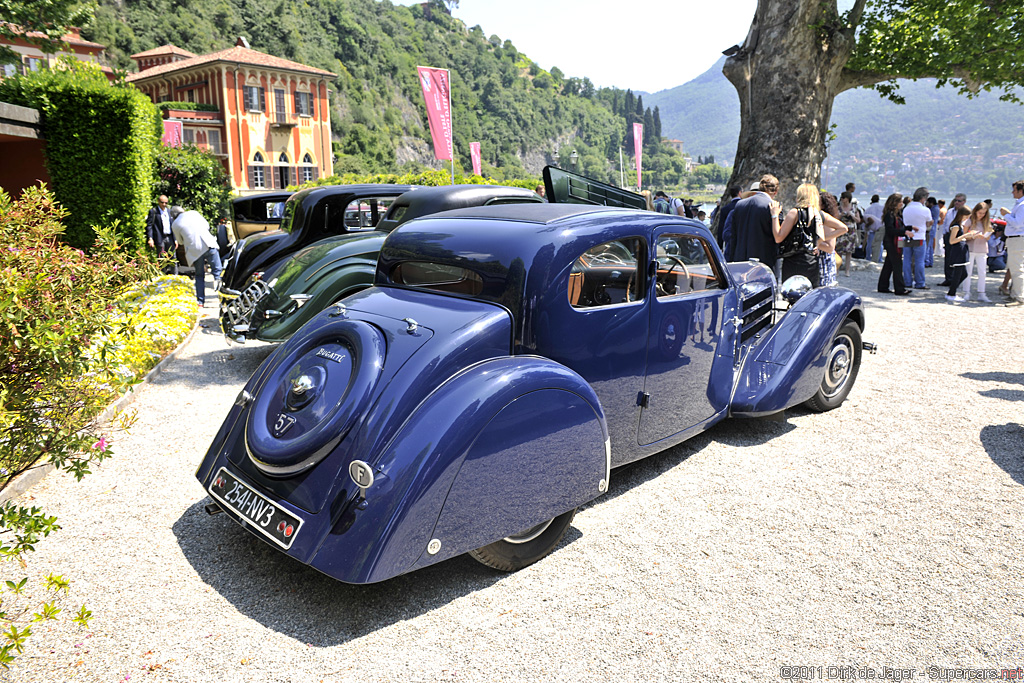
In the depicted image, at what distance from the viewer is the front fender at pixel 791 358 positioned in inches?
194

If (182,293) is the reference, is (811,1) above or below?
above

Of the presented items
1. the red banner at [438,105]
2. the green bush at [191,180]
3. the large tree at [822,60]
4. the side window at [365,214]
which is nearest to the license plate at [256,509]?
the side window at [365,214]

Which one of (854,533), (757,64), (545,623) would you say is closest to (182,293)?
(545,623)

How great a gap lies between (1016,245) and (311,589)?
12.1 m

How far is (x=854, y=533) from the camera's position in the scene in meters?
3.83

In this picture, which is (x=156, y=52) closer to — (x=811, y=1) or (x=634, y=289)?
(x=811, y=1)

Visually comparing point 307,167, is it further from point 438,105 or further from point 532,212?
point 532,212

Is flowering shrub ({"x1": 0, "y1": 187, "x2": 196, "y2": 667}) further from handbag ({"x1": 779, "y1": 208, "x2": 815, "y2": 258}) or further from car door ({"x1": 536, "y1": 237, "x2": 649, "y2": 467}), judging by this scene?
handbag ({"x1": 779, "y1": 208, "x2": 815, "y2": 258})

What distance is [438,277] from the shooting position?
13.0ft

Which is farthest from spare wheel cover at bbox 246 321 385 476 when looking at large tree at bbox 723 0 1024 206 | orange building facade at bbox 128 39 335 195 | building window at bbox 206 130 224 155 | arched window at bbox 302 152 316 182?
arched window at bbox 302 152 316 182

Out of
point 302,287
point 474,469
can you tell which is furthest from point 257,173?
point 474,469

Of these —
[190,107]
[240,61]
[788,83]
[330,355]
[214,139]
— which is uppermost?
[240,61]

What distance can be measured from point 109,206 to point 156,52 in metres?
57.5

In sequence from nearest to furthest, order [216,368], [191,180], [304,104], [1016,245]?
[216,368] → [1016,245] → [191,180] → [304,104]
